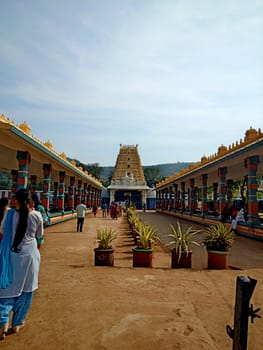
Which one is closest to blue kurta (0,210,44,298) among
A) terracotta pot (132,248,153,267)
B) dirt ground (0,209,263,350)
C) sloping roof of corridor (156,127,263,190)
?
dirt ground (0,209,263,350)

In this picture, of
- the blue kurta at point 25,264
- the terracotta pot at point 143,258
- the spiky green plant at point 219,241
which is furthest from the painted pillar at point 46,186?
the blue kurta at point 25,264

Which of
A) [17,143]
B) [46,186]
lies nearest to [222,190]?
[46,186]

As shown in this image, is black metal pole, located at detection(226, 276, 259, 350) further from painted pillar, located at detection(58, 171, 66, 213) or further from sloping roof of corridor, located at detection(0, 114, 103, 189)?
painted pillar, located at detection(58, 171, 66, 213)

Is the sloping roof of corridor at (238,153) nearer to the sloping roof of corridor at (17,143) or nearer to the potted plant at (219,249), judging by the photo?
the potted plant at (219,249)

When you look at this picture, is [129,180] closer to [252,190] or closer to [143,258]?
[252,190]

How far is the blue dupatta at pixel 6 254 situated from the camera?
260 cm

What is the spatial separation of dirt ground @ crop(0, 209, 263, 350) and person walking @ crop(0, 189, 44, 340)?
0.71 ft

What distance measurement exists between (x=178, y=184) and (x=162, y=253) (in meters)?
18.5

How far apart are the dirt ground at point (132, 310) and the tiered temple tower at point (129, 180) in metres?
33.4

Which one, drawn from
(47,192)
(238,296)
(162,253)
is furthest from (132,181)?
(238,296)

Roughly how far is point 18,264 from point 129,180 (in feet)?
122

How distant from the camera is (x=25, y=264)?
2717mm

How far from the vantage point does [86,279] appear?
14.7 feet

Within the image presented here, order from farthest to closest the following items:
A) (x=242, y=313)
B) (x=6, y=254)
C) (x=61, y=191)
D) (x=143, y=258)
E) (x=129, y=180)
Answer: (x=129, y=180)
(x=61, y=191)
(x=143, y=258)
(x=6, y=254)
(x=242, y=313)
